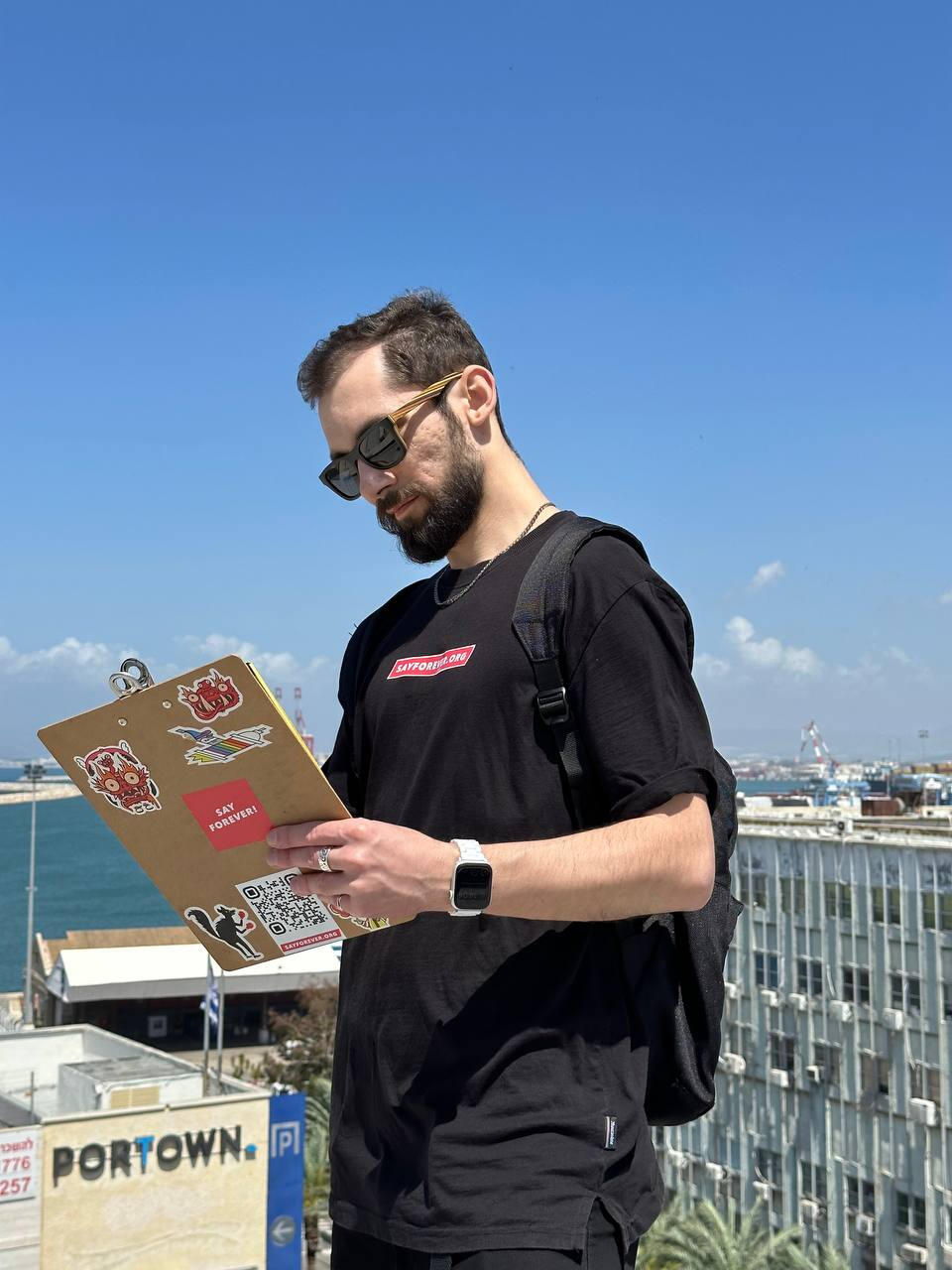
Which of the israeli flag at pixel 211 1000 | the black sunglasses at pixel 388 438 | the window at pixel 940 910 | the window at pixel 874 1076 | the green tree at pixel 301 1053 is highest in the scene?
the black sunglasses at pixel 388 438

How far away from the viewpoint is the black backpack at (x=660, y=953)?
84.2 inches

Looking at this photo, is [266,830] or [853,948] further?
[853,948]

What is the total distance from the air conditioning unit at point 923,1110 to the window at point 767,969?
5435 millimetres

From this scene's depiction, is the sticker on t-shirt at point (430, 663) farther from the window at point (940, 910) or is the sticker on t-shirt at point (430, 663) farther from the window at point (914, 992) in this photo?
the window at point (914, 992)

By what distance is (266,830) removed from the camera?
2172 mm

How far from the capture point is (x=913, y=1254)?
33656 millimetres

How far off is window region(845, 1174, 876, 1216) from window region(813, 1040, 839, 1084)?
2566 mm

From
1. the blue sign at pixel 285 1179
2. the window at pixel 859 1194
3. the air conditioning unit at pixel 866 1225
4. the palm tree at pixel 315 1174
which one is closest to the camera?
the blue sign at pixel 285 1179

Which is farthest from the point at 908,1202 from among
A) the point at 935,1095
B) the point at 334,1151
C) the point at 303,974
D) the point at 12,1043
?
the point at 334,1151

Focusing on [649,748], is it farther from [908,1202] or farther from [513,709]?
[908,1202]

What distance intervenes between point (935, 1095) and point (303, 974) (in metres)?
34.4

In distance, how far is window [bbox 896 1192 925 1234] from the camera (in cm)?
3425

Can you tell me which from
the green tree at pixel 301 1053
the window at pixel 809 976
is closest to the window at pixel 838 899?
the window at pixel 809 976

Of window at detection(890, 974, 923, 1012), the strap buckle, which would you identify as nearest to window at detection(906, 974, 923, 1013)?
window at detection(890, 974, 923, 1012)
